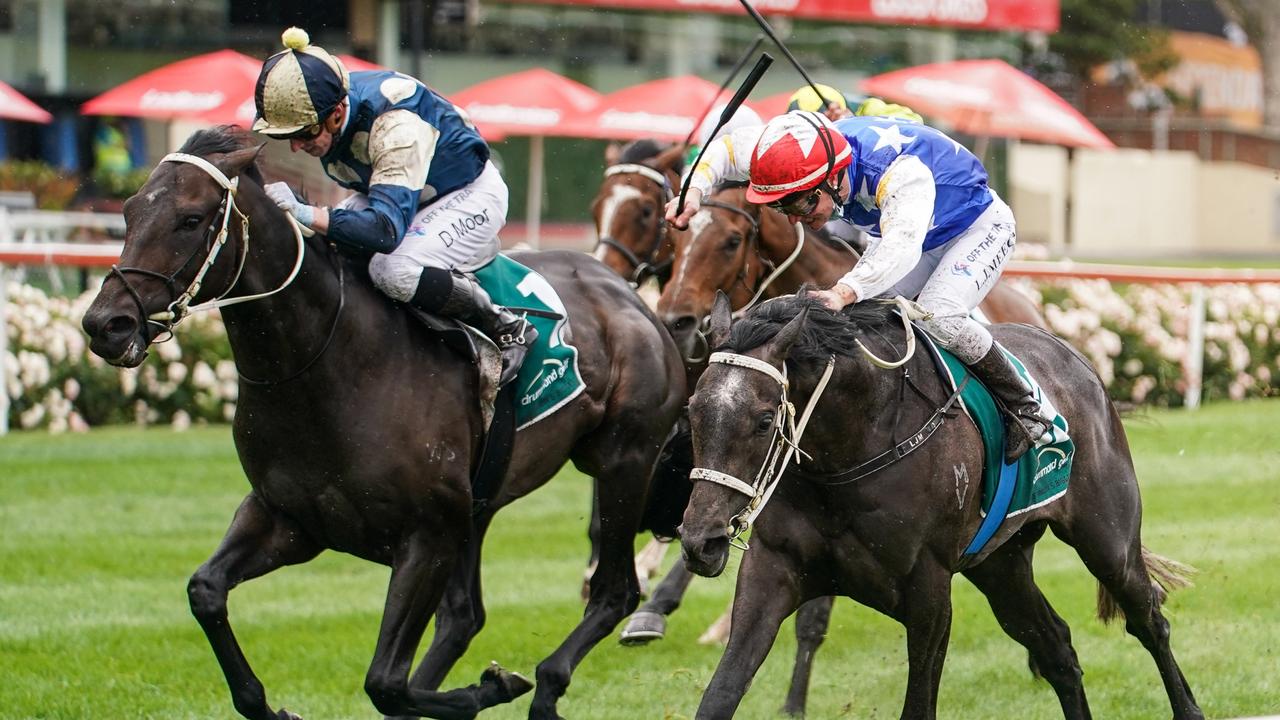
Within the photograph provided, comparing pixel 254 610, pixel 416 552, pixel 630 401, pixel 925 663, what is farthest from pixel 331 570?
pixel 925 663

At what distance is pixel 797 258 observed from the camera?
21.6 ft

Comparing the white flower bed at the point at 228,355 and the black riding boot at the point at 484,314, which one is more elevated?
the black riding boot at the point at 484,314

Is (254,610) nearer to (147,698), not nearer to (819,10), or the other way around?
(147,698)

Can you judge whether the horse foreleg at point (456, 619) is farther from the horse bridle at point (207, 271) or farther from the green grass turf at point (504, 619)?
the horse bridle at point (207, 271)

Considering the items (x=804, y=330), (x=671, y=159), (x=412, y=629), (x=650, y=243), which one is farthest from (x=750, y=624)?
(x=671, y=159)

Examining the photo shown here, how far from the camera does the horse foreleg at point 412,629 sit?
470cm

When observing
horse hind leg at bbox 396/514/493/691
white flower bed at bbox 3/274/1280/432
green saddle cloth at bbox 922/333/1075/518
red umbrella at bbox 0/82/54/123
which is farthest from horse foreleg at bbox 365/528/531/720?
red umbrella at bbox 0/82/54/123

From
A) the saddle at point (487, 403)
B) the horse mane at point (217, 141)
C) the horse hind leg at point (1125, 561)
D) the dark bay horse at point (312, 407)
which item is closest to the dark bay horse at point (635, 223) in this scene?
the saddle at point (487, 403)

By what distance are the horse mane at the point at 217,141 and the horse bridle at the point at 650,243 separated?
2.76 m

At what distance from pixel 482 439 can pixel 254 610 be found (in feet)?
8.76

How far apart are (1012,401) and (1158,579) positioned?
4.71 ft

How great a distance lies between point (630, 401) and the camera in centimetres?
579

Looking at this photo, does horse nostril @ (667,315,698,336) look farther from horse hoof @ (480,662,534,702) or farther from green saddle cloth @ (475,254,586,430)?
horse hoof @ (480,662,534,702)

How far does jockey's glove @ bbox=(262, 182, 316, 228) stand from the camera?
4.71 metres
